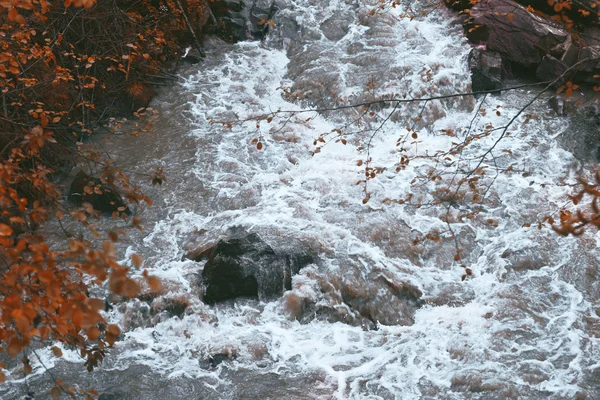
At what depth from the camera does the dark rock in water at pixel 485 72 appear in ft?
31.8

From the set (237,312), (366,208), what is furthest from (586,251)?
(237,312)

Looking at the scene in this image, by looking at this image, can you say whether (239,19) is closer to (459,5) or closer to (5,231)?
(459,5)

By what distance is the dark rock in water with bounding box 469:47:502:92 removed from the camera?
31.8ft

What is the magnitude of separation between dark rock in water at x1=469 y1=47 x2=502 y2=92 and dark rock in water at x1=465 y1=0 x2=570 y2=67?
1.19 ft

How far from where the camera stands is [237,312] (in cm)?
619

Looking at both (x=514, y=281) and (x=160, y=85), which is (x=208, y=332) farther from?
(x=160, y=85)

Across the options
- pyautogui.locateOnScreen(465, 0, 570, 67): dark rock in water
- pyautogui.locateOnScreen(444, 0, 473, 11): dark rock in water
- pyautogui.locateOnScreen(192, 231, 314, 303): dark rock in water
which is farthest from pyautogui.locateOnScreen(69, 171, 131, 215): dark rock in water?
pyautogui.locateOnScreen(444, 0, 473, 11): dark rock in water

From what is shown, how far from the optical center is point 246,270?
629cm

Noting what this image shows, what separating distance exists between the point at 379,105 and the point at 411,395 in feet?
18.0

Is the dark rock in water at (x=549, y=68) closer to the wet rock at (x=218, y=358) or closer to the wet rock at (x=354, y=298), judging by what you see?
the wet rock at (x=354, y=298)

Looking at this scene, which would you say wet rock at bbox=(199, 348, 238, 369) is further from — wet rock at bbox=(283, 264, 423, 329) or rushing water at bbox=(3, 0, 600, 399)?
wet rock at bbox=(283, 264, 423, 329)

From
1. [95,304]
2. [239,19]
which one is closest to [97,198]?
[95,304]

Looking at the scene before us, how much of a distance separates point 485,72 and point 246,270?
19.3 feet

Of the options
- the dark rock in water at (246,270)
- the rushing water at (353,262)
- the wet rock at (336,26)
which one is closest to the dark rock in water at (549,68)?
the rushing water at (353,262)
